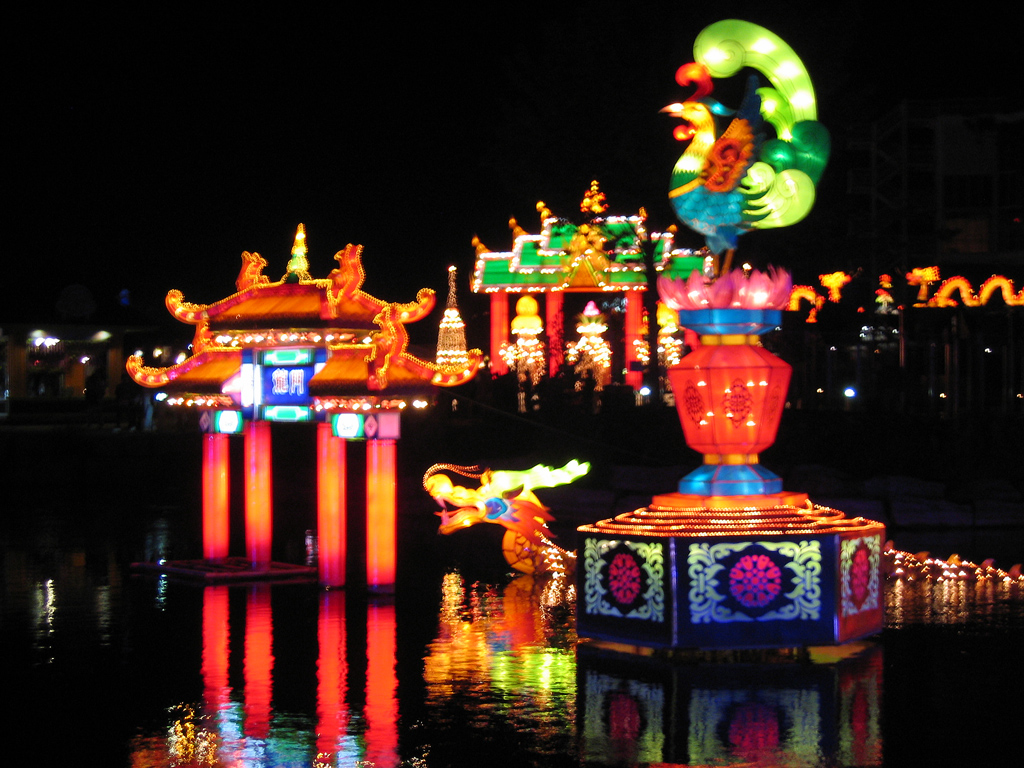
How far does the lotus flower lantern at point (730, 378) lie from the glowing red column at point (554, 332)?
21216 mm

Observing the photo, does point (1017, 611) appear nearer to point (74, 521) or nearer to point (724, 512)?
point (724, 512)

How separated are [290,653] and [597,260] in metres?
23.3

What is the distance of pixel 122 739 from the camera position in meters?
7.53

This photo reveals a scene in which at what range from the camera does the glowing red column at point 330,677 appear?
7.42 meters

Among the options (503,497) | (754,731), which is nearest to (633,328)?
(503,497)

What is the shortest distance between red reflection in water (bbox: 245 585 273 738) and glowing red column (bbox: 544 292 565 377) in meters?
19.0

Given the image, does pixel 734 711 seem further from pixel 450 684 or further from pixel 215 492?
pixel 215 492

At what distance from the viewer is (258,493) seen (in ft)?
46.6

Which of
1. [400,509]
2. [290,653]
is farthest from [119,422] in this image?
[290,653]

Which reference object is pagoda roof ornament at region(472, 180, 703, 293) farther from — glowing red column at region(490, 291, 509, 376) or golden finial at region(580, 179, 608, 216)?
golden finial at region(580, 179, 608, 216)

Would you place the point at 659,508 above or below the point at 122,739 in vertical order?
above

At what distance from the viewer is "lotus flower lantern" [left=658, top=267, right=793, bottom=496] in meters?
9.64

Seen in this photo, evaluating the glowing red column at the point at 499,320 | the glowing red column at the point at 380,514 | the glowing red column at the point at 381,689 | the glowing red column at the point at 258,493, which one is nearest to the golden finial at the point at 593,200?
the glowing red column at the point at 499,320

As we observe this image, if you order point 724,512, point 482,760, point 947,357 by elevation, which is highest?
point 947,357
